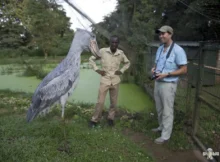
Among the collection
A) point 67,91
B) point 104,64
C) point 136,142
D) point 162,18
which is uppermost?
point 162,18

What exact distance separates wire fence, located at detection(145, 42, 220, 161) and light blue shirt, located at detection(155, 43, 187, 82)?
32 cm

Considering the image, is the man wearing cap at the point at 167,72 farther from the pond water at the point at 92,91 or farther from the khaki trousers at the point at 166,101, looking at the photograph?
the pond water at the point at 92,91

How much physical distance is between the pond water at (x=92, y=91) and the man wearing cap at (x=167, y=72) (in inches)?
65.4

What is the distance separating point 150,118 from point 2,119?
8.23 feet

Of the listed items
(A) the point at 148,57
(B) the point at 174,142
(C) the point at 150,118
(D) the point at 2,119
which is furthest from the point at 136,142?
(A) the point at 148,57

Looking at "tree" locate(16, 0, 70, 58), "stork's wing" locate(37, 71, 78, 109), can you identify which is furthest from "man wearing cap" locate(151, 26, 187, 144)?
"tree" locate(16, 0, 70, 58)

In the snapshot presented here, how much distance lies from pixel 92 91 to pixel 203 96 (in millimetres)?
3685

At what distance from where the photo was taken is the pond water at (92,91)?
17.9ft

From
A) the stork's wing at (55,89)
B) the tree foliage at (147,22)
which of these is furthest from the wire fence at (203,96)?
the tree foliage at (147,22)

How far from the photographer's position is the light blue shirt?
306cm

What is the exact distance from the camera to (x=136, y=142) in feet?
11.4

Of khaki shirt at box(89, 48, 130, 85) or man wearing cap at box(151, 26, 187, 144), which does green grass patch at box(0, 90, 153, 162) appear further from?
khaki shirt at box(89, 48, 130, 85)

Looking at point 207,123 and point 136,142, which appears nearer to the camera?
point 136,142

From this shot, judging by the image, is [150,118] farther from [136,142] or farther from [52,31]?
[52,31]
